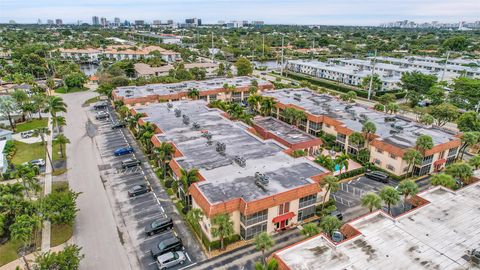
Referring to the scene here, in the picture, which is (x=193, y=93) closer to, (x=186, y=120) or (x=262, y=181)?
(x=186, y=120)

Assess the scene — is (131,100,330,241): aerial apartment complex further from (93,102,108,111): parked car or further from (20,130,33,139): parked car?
(93,102,108,111): parked car

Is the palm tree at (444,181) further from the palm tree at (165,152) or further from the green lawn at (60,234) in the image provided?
the green lawn at (60,234)

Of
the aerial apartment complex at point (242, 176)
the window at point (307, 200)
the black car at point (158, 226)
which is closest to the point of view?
the aerial apartment complex at point (242, 176)

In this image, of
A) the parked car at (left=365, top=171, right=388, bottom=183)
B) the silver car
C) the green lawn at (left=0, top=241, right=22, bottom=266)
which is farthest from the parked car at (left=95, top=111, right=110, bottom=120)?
the parked car at (left=365, top=171, right=388, bottom=183)

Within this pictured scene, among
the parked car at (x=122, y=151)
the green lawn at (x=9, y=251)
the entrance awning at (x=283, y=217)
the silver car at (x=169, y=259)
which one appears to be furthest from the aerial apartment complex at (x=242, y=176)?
the green lawn at (x=9, y=251)

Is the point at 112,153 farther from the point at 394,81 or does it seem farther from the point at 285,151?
the point at 394,81

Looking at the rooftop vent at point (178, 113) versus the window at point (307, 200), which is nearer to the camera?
the window at point (307, 200)

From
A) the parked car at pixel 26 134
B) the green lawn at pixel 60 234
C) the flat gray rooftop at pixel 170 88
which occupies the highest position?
the flat gray rooftop at pixel 170 88
